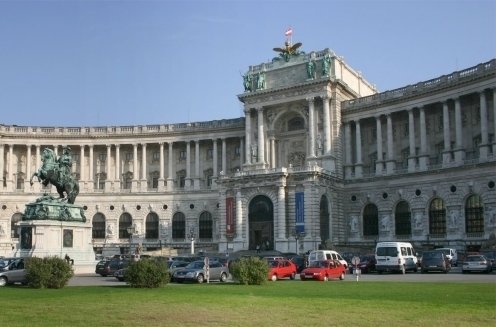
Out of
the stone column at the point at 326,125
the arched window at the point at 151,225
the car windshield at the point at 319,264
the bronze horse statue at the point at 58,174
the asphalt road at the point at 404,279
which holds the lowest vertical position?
the asphalt road at the point at 404,279

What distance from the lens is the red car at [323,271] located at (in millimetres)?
39969

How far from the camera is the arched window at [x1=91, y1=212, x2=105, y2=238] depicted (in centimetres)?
9625

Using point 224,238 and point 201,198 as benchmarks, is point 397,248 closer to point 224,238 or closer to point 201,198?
point 224,238

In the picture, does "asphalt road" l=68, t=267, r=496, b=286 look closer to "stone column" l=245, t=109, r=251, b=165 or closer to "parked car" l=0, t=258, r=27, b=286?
"parked car" l=0, t=258, r=27, b=286

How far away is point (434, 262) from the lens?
1932 inches

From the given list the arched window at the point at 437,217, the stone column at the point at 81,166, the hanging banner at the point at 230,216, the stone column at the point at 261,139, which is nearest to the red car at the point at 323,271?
the arched window at the point at 437,217

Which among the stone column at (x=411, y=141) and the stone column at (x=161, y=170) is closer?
the stone column at (x=411, y=141)

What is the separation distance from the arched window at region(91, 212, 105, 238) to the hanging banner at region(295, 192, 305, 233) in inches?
1392

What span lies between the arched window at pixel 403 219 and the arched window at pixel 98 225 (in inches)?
1789

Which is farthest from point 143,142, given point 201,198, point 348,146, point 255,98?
point 348,146

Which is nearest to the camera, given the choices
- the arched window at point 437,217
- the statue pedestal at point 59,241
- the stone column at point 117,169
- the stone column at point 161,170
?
the statue pedestal at point 59,241

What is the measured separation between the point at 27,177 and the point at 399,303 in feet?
276

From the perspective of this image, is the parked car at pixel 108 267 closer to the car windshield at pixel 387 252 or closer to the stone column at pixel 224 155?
the car windshield at pixel 387 252

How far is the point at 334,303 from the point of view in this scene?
74.6 ft
